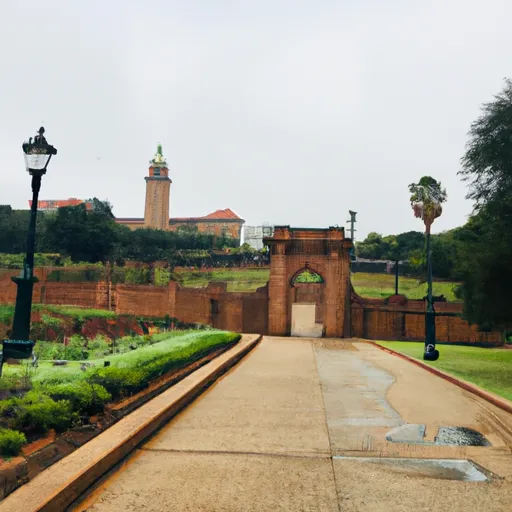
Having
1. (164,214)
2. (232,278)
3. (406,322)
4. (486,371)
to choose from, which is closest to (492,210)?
(486,371)

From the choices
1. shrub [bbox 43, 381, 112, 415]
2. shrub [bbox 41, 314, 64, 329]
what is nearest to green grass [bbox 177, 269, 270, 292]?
shrub [bbox 41, 314, 64, 329]

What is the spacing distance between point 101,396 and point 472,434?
4.79 m

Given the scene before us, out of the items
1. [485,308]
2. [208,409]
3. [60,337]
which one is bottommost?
[60,337]

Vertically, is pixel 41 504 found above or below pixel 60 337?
above

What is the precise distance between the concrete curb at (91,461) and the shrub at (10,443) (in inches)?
14.7

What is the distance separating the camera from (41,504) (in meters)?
3.95

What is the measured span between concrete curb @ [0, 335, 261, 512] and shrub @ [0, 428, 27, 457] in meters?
0.37

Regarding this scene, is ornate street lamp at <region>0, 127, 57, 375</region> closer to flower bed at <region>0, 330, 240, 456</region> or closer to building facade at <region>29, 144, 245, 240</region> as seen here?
flower bed at <region>0, 330, 240, 456</region>

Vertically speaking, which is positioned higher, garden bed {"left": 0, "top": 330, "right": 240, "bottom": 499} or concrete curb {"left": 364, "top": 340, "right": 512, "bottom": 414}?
garden bed {"left": 0, "top": 330, "right": 240, "bottom": 499}

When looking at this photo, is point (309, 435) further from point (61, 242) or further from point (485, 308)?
point (61, 242)

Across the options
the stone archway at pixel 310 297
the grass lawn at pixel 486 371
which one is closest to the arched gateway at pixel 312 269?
the stone archway at pixel 310 297

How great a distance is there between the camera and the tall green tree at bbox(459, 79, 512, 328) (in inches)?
574

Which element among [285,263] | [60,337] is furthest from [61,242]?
[285,263]

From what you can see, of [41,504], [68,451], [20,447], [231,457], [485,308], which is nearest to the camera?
[41,504]
